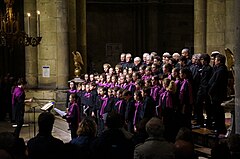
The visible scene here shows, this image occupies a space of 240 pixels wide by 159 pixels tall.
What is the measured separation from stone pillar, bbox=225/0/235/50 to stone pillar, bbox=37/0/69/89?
5.02 metres

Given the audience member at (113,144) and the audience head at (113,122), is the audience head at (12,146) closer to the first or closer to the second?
the audience member at (113,144)

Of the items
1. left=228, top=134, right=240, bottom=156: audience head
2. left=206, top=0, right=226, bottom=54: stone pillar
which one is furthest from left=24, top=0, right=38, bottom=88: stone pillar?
left=228, top=134, right=240, bottom=156: audience head

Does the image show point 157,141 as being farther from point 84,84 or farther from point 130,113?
point 84,84

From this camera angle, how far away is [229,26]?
12.3m

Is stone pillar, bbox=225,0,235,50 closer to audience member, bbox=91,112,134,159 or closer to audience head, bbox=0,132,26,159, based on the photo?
audience member, bbox=91,112,134,159

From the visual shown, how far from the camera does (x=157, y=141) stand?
4566mm

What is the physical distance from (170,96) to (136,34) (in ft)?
43.6

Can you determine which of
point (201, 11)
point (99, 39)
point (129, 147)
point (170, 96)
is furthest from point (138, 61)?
point (99, 39)

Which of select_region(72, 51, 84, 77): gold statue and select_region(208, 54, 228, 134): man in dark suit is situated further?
select_region(72, 51, 84, 77): gold statue

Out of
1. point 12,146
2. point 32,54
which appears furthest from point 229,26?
point 12,146

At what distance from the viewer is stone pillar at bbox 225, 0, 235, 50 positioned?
40.1ft

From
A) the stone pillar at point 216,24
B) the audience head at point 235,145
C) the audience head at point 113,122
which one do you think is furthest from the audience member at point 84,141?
the stone pillar at point 216,24

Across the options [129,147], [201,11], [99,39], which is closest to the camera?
[129,147]

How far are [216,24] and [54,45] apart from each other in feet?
16.6
